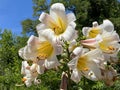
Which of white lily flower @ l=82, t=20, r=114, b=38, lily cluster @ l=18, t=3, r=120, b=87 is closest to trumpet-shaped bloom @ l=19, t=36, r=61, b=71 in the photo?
lily cluster @ l=18, t=3, r=120, b=87

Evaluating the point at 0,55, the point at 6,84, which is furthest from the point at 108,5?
the point at 6,84

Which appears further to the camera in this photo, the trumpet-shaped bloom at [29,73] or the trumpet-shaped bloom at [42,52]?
the trumpet-shaped bloom at [29,73]

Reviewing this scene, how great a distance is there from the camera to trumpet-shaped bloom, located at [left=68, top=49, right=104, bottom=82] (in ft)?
7.80

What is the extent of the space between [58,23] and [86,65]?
0.92ft

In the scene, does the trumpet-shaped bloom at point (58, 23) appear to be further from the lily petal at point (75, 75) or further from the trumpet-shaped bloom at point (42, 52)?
the lily petal at point (75, 75)

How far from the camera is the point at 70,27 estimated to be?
2365mm

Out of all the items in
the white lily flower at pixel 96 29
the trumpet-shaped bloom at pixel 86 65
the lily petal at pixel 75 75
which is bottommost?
the lily petal at pixel 75 75

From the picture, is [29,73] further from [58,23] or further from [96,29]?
[96,29]

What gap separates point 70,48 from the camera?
2428mm

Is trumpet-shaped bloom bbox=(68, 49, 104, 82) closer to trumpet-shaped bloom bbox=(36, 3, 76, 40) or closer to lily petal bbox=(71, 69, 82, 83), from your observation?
lily petal bbox=(71, 69, 82, 83)

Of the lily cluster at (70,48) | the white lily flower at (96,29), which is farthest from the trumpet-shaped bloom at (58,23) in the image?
the white lily flower at (96,29)

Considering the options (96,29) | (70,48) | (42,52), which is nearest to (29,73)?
(42,52)

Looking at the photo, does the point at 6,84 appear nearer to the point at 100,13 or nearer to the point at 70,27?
the point at 70,27

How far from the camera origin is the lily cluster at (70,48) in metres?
2.36
